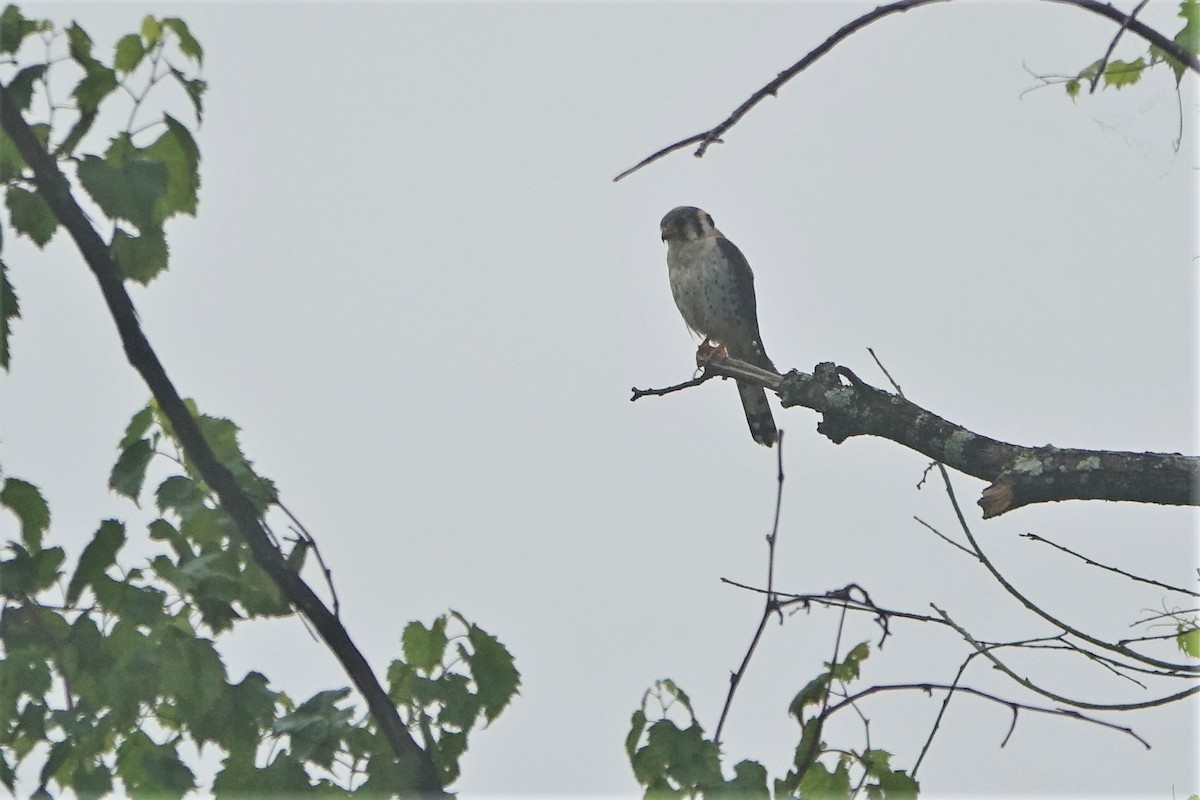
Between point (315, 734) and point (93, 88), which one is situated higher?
point (93, 88)

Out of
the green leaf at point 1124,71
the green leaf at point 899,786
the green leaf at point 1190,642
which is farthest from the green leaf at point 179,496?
the green leaf at point 1124,71

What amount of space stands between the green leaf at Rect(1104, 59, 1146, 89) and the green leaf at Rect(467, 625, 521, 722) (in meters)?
2.09

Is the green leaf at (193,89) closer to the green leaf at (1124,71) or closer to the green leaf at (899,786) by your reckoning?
the green leaf at (899,786)

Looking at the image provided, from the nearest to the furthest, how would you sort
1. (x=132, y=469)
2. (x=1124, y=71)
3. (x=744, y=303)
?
(x=132, y=469) → (x=1124, y=71) → (x=744, y=303)

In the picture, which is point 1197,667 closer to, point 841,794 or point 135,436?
point 841,794

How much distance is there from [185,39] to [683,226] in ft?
19.5

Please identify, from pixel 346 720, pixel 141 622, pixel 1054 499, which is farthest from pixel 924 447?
pixel 141 622

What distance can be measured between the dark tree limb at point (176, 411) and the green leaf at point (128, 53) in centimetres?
27

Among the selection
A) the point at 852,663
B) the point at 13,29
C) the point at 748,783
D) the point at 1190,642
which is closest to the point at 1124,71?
the point at 1190,642

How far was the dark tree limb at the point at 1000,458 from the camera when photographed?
257 centimetres

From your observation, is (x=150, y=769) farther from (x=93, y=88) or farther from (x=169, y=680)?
(x=93, y=88)

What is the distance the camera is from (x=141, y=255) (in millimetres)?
1890

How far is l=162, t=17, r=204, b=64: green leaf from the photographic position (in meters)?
2.02

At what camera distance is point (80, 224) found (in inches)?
62.4
